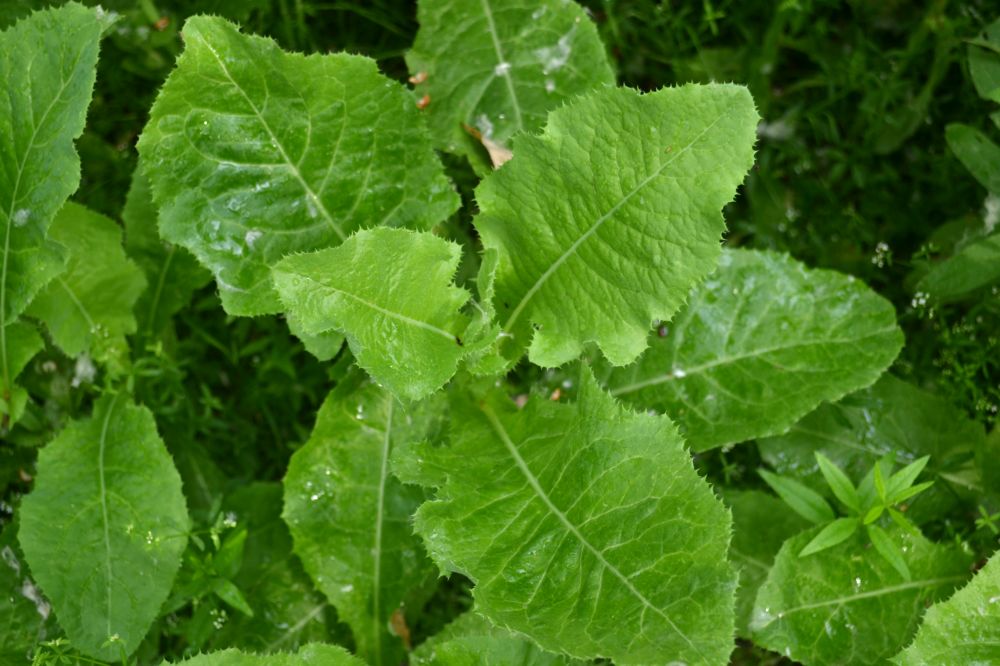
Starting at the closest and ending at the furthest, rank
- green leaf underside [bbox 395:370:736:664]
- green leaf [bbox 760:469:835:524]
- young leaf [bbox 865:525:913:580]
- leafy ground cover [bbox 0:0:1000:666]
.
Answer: green leaf underside [bbox 395:370:736:664] → leafy ground cover [bbox 0:0:1000:666] → young leaf [bbox 865:525:913:580] → green leaf [bbox 760:469:835:524]

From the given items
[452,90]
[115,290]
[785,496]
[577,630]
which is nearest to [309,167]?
[452,90]

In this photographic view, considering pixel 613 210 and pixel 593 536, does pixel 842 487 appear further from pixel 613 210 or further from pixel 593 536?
pixel 613 210

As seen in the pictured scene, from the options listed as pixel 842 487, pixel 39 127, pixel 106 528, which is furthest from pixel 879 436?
Answer: pixel 39 127

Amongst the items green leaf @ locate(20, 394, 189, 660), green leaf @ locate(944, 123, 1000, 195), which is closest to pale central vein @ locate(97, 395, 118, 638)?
green leaf @ locate(20, 394, 189, 660)

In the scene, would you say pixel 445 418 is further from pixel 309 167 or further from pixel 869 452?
pixel 869 452

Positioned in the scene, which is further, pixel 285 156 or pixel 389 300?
pixel 285 156

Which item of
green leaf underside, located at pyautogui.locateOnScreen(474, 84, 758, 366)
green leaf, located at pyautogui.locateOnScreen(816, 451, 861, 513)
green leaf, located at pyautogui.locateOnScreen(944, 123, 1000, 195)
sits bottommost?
green leaf, located at pyautogui.locateOnScreen(816, 451, 861, 513)

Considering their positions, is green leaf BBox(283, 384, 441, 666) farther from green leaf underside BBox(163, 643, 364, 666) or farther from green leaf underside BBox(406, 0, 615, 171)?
green leaf underside BBox(406, 0, 615, 171)

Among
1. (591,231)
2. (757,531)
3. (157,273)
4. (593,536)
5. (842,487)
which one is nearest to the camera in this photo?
(593,536)

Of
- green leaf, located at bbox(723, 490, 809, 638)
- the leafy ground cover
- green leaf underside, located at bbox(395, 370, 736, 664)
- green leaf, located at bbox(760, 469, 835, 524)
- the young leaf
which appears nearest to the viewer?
green leaf underside, located at bbox(395, 370, 736, 664)
